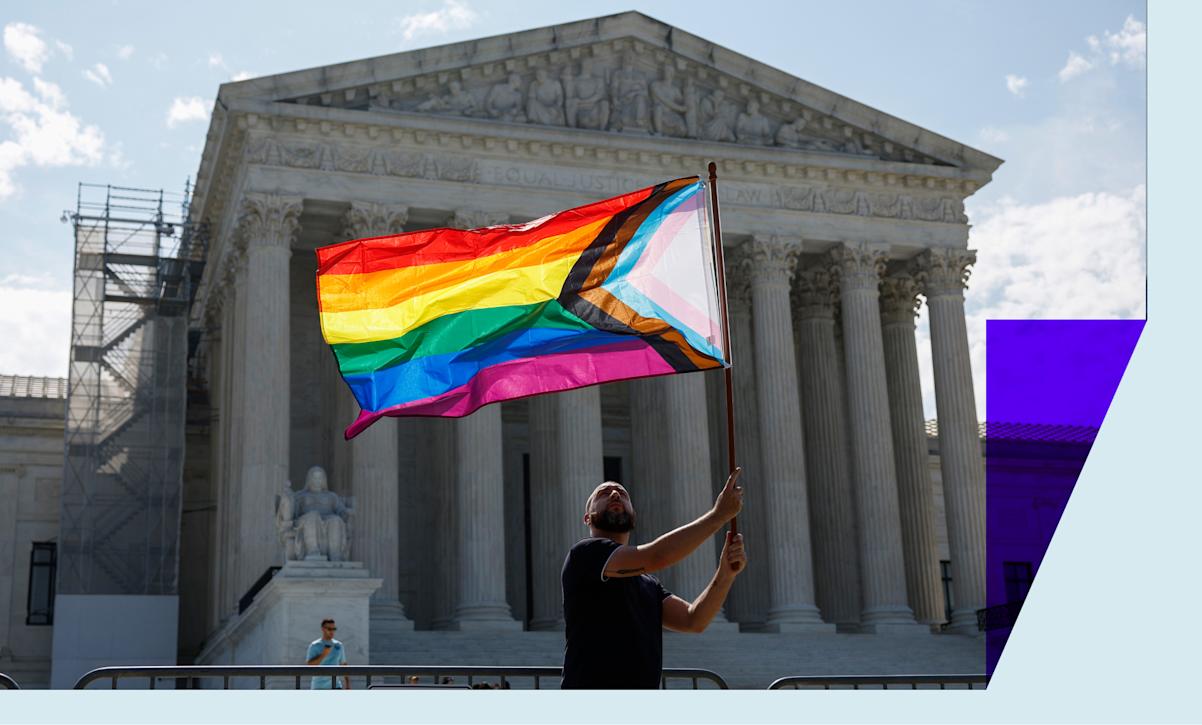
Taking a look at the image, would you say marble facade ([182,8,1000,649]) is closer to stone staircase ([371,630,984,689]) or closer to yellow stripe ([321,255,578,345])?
stone staircase ([371,630,984,689])

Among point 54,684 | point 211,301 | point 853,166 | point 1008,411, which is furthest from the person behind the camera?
point 1008,411

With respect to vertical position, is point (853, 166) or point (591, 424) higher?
point (853, 166)

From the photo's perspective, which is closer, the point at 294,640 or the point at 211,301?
the point at 294,640

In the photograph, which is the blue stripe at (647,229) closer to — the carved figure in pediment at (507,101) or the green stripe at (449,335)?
the green stripe at (449,335)

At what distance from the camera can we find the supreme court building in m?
39.3

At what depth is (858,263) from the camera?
45094 millimetres

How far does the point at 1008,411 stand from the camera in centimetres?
5900

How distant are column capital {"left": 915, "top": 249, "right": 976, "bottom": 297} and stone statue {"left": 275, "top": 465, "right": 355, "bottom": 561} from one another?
20.5 m

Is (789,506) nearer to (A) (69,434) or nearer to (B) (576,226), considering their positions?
(A) (69,434)

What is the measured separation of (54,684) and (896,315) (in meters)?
27.2

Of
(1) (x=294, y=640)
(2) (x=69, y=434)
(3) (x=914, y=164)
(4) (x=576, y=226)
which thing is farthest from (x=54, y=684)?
(4) (x=576, y=226)

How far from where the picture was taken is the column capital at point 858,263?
4503cm

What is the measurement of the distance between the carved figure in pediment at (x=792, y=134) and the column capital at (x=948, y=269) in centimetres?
492

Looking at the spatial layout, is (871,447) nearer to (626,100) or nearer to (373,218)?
(626,100)
